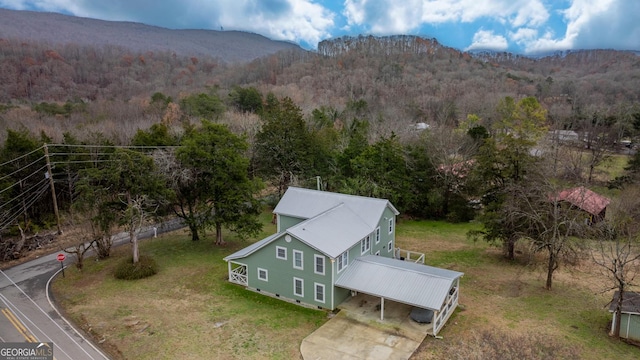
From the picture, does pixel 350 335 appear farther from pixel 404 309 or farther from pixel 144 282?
pixel 144 282

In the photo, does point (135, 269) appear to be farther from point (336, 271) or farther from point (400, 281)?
point (400, 281)

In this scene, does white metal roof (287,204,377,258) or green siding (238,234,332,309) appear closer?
white metal roof (287,204,377,258)

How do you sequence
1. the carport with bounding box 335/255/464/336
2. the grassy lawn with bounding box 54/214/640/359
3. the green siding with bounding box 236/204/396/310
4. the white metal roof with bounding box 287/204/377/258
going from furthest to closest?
the green siding with bounding box 236/204/396/310 < the white metal roof with bounding box 287/204/377/258 < the carport with bounding box 335/255/464/336 < the grassy lawn with bounding box 54/214/640/359

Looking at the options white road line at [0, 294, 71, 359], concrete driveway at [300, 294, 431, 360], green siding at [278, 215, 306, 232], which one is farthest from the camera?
green siding at [278, 215, 306, 232]

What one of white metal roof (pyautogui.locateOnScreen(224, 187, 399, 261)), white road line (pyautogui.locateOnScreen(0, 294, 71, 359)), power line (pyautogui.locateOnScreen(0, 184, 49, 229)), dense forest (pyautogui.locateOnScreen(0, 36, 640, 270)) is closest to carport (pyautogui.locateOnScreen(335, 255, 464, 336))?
white metal roof (pyautogui.locateOnScreen(224, 187, 399, 261))

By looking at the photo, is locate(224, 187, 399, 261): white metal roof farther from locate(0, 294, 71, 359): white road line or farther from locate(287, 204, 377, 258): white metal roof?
locate(0, 294, 71, 359): white road line

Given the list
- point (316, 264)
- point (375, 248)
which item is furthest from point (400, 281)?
point (375, 248)

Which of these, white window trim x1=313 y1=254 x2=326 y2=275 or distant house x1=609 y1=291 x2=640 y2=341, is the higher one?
white window trim x1=313 y1=254 x2=326 y2=275

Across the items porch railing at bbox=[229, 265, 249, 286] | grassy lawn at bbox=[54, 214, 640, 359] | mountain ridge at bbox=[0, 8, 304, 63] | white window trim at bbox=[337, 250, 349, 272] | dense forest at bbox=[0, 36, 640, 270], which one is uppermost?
mountain ridge at bbox=[0, 8, 304, 63]
